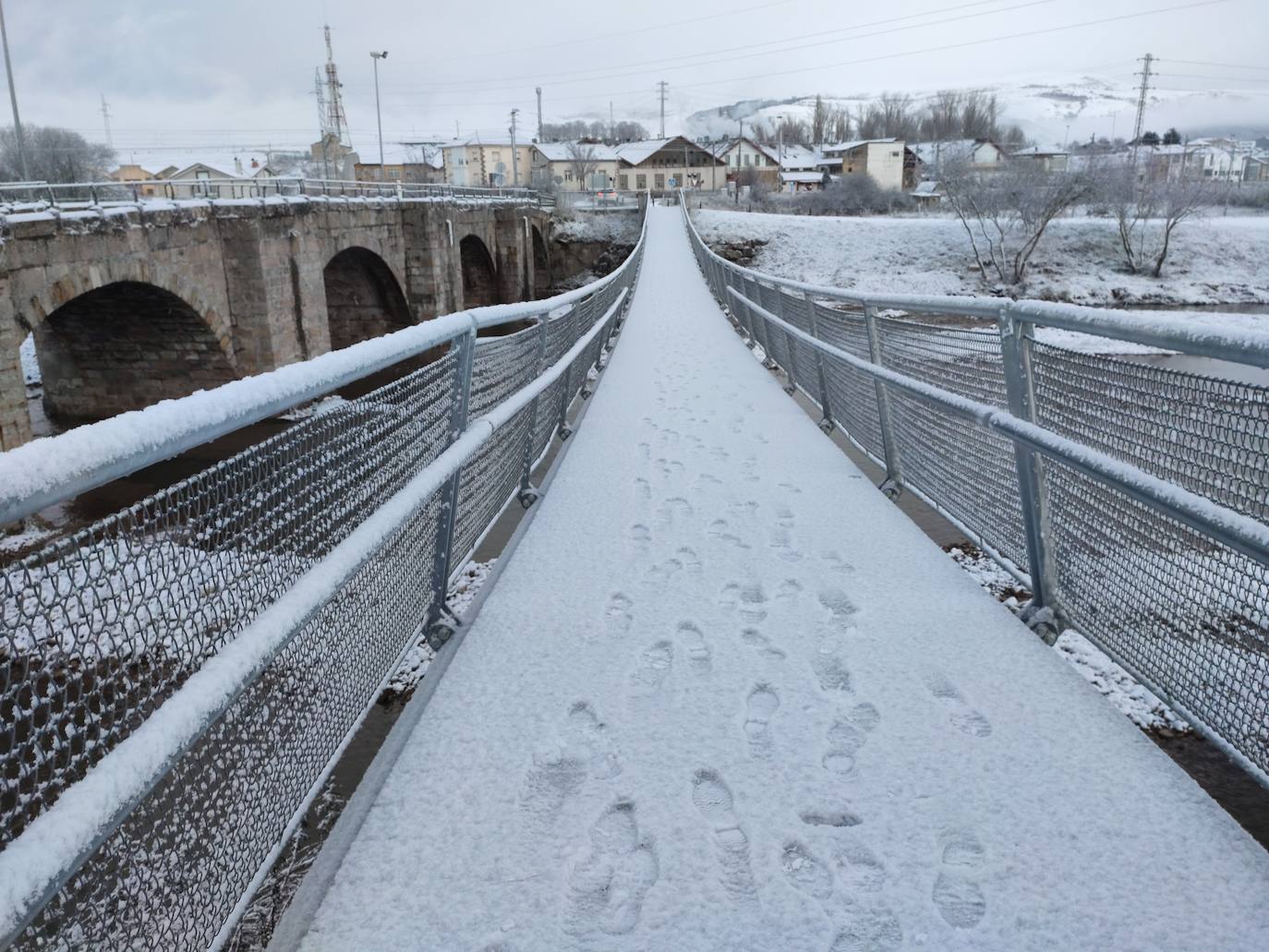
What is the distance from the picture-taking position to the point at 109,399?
19.7 metres

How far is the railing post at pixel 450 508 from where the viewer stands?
3.09 meters

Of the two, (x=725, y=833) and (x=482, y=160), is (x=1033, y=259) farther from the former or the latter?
(x=482, y=160)

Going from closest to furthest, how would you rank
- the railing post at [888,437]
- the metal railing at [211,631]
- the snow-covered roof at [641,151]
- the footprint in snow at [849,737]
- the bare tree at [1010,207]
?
the metal railing at [211,631] < the footprint in snow at [849,737] < the railing post at [888,437] < the bare tree at [1010,207] < the snow-covered roof at [641,151]

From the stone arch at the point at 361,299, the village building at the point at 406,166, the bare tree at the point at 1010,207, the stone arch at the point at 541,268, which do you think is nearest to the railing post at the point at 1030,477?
the stone arch at the point at 361,299

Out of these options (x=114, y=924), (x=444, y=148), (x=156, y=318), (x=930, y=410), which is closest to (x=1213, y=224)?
(x=156, y=318)

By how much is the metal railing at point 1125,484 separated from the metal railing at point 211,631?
6.03 feet

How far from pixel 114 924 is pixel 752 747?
1.52 m

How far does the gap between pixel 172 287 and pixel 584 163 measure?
72.4 m

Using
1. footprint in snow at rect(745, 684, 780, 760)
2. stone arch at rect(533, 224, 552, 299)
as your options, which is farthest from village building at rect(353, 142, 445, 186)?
footprint in snow at rect(745, 684, 780, 760)

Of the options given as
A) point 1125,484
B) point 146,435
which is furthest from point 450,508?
point 1125,484

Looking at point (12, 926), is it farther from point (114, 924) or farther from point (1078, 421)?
point (1078, 421)

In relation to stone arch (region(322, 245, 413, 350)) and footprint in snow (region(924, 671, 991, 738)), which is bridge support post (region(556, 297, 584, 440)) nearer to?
footprint in snow (region(924, 671, 991, 738))

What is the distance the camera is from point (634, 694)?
Answer: 2.76 m

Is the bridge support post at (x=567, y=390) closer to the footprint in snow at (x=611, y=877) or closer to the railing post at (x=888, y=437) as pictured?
the railing post at (x=888, y=437)
